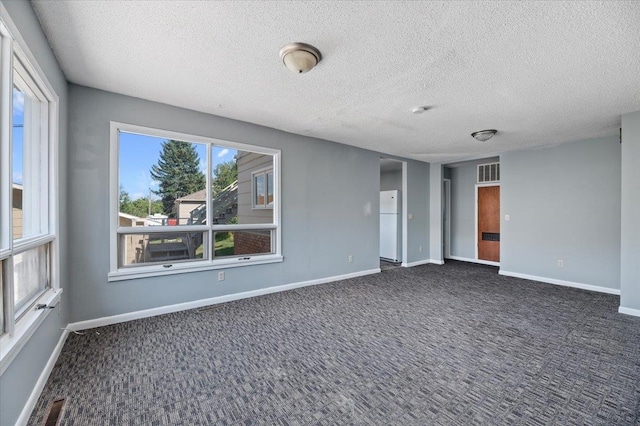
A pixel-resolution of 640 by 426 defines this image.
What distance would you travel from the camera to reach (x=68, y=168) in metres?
2.86

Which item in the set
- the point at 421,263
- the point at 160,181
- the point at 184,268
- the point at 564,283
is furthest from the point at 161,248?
the point at 564,283

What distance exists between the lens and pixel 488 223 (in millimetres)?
6676

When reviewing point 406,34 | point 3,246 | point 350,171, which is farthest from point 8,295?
point 350,171

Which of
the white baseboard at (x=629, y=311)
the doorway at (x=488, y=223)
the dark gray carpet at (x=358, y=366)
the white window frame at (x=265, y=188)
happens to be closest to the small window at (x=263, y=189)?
the white window frame at (x=265, y=188)

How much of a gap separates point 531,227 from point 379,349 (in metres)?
4.51

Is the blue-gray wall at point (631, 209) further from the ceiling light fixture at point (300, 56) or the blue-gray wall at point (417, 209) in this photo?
the ceiling light fixture at point (300, 56)

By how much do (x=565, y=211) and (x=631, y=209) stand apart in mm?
1565

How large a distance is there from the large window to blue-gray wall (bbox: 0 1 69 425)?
436mm

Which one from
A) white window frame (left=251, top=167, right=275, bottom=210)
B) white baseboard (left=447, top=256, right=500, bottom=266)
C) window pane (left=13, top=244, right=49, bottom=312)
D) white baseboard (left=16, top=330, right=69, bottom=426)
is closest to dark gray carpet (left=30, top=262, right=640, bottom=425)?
white baseboard (left=16, top=330, right=69, bottom=426)

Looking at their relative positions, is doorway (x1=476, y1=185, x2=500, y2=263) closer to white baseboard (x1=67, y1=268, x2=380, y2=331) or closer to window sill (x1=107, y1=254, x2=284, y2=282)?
white baseboard (x1=67, y1=268, x2=380, y2=331)

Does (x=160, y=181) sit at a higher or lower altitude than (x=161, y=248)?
higher

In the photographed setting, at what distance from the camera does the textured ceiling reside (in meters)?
1.83

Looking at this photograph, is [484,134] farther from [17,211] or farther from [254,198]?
[17,211]

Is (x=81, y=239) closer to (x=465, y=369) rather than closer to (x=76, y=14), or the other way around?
(x=76, y=14)
